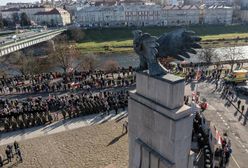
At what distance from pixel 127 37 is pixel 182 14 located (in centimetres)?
3657

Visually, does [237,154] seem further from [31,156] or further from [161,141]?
[31,156]

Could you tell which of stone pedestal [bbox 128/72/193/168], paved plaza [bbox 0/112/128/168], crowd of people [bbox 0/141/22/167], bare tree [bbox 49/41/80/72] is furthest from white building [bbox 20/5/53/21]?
stone pedestal [bbox 128/72/193/168]

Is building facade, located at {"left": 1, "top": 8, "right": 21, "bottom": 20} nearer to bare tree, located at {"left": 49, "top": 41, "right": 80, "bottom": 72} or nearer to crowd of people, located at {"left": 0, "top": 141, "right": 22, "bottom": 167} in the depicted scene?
bare tree, located at {"left": 49, "top": 41, "right": 80, "bottom": 72}

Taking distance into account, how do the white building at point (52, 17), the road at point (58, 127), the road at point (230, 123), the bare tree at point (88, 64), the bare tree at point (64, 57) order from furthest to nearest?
1. the white building at point (52, 17)
2. the bare tree at point (88, 64)
3. the bare tree at point (64, 57)
4. the road at point (58, 127)
5. the road at point (230, 123)

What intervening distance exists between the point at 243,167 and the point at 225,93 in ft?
48.3

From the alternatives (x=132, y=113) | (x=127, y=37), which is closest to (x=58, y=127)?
(x=132, y=113)

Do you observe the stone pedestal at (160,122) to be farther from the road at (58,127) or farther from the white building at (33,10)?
the white building at (33,10)

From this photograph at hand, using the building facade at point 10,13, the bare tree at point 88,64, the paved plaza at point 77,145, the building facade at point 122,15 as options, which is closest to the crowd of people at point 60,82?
the paved plaza at point 77,145

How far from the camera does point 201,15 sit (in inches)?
4771

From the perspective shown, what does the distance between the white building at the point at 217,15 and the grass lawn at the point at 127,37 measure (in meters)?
13.0

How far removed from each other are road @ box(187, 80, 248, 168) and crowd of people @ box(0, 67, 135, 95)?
32.2 ft

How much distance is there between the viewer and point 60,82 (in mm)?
35406

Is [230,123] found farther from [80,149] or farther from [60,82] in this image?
[60,82]

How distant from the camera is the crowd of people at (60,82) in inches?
1291
